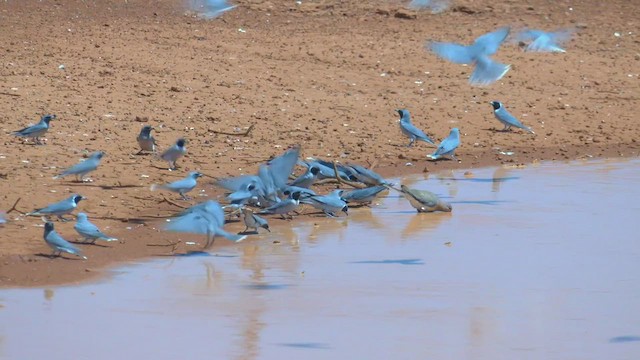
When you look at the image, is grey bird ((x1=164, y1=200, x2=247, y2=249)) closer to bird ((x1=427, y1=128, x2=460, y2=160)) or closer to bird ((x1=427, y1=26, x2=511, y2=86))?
bird ((x1=427, y1=26, x2=511, y2=86))

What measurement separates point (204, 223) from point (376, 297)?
1.40 meters

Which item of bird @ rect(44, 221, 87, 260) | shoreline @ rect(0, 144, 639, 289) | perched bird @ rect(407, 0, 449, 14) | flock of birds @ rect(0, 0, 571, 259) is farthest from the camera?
perched bird @ rect(407, 0, 449, 14)

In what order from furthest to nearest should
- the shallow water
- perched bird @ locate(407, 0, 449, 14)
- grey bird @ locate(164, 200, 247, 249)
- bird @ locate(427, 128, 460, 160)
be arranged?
perched bird @ locate(407, 0, 449, 14) < bird @ locate(427, 128, 460, 160) < grey bird @ locate(164, 200, 247, 249) < the shallow water

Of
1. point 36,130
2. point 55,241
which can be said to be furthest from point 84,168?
point 55,241

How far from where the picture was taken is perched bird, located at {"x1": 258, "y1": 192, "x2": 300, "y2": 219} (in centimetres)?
950

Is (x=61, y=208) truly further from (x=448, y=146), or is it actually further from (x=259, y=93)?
(x=259, y=93)

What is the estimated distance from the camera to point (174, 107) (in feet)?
42.8

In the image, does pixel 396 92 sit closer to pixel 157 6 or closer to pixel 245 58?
pixel 245 58

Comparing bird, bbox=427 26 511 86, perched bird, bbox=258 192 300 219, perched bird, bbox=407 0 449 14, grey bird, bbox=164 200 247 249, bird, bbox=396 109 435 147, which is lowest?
perched bird, bbox=407 0 449 14

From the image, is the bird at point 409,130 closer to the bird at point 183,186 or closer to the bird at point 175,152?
the bird at point 175,152

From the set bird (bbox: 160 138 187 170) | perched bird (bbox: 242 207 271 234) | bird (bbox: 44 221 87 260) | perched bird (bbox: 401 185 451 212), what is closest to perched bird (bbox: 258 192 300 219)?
perched bird (bbox: 242 207 271 234)

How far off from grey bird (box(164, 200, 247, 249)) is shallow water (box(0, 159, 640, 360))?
0.49 ft

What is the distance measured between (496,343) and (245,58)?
364 inches

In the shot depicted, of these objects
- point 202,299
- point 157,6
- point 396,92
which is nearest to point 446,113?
point 396,92
